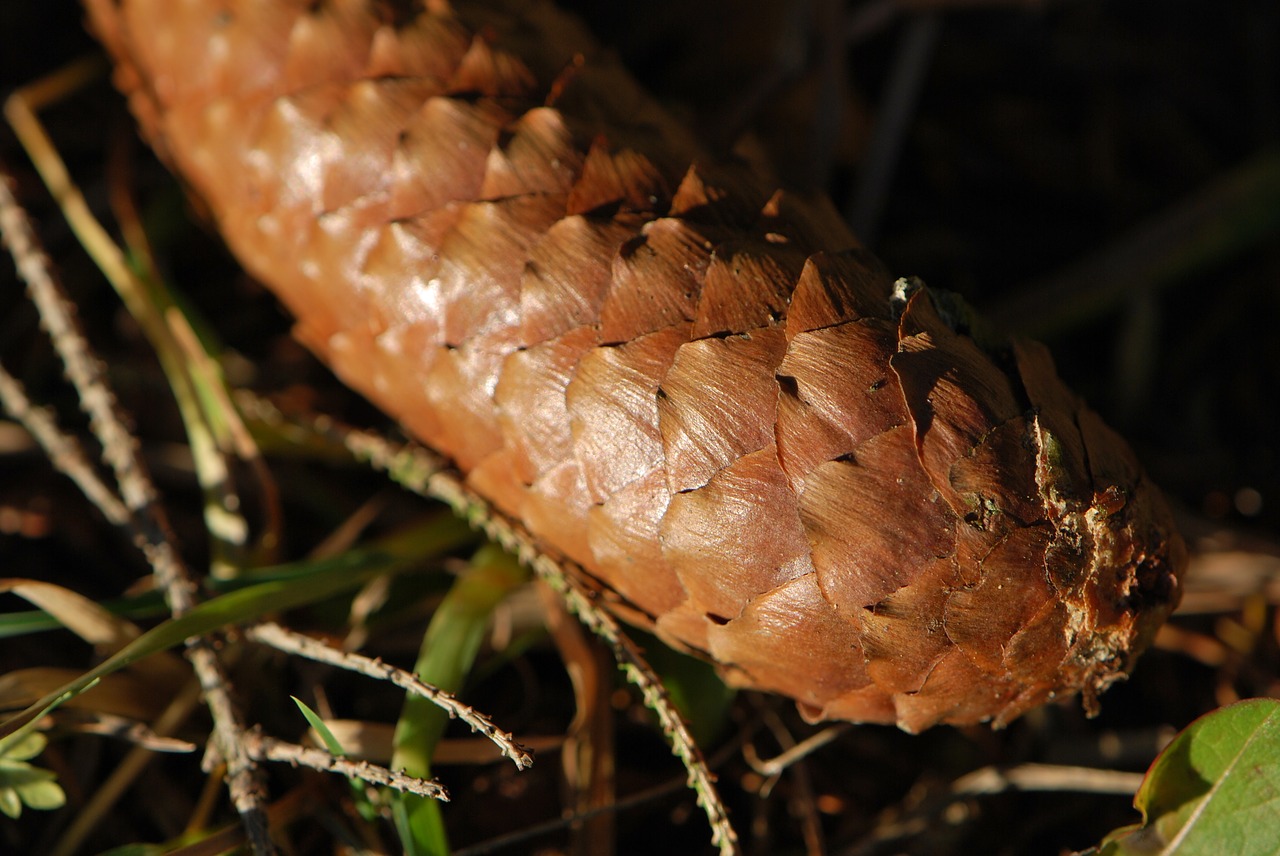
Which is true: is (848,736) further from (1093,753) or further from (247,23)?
(247,23)

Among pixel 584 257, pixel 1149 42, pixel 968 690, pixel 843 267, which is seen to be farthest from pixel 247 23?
pixel 1149 42

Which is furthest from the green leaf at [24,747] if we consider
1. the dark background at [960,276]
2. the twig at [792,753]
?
the twig at [792,753]

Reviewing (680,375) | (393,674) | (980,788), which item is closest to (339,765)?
(393,674)

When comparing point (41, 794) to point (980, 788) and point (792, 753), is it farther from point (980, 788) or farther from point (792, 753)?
point (980, 788)

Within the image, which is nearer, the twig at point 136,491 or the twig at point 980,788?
the twig at point 136,491

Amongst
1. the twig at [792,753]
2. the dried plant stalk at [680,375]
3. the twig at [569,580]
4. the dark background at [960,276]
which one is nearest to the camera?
the dried plant stalk at [680,375]

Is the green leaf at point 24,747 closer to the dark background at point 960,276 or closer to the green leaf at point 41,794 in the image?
the green leaf at point 41,794

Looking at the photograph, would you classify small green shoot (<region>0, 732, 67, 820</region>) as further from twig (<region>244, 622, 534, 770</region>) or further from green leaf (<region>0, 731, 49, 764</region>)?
twig (<region>244, 622, 534, 770</region>)
